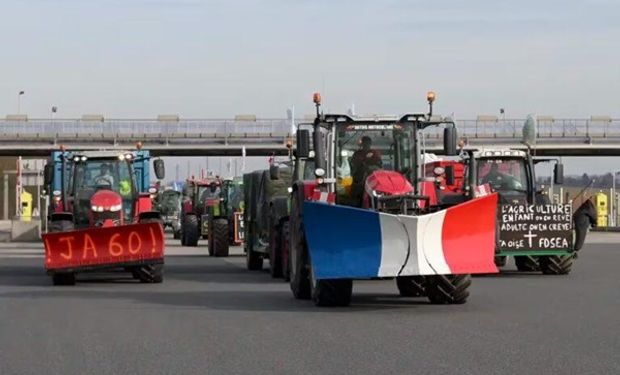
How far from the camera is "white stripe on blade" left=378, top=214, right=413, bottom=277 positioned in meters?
16.2

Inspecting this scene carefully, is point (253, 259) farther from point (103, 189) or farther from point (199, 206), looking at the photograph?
point (199, 206)

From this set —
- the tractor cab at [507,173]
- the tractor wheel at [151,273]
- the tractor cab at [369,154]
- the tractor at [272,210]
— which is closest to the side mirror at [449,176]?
the tractor at [272,210]

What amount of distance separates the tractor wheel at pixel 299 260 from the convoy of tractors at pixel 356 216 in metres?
0.03

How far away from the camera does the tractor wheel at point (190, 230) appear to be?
148ft

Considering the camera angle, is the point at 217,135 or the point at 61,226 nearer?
the point at 61,226

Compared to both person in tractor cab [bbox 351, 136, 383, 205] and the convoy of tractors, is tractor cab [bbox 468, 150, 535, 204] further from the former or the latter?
person in tractor cab [bbox 351, 136, 383, 205]

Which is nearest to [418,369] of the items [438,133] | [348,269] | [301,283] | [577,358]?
[577,358]

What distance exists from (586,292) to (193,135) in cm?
6457

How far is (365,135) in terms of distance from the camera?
1912cm

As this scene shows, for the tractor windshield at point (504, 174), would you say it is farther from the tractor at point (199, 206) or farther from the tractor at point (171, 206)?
the tractor at point (171, 206)

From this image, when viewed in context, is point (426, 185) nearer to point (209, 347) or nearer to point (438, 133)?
point (209, 347)

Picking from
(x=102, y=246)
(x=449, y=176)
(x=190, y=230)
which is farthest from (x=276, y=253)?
(x=190, y=230)

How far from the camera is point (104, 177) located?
2625 cm

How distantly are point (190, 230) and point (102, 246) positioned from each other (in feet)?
75.1
